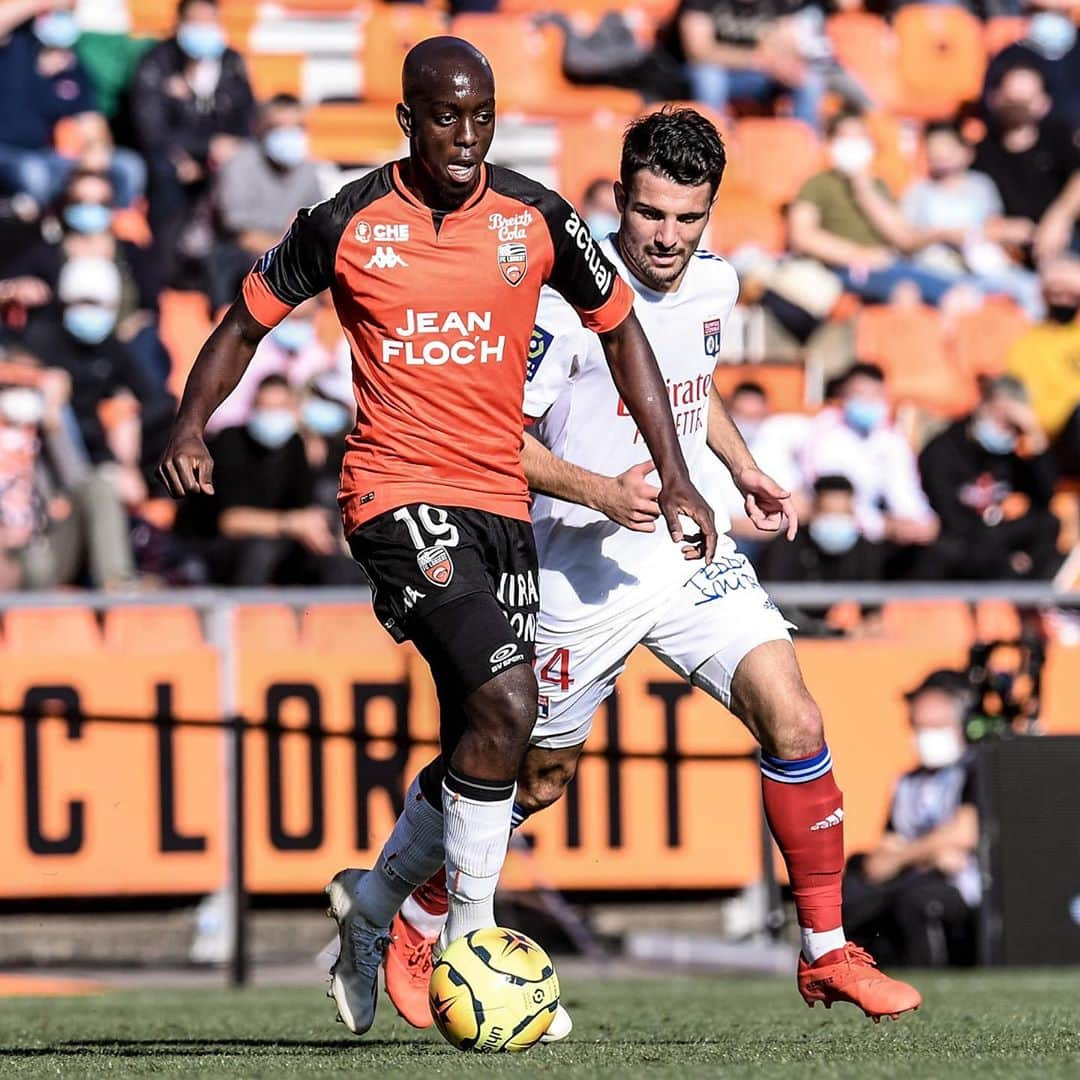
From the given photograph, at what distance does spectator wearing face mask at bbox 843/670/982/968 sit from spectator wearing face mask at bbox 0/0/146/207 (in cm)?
684

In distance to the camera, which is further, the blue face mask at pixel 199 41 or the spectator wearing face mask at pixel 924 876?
the blue face mask at pixel 199 41

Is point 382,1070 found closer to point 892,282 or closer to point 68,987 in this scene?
point 68,987

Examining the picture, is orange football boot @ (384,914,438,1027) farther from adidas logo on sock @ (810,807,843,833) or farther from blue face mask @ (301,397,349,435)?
blue face mask @ (301,397,349,435)

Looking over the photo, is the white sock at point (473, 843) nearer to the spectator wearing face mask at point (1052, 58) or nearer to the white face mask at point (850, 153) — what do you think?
the white face mask at point (850, 153)

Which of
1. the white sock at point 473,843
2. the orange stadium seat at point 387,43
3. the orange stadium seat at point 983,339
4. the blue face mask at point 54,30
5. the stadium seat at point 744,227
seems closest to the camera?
the white sock at point 473,843

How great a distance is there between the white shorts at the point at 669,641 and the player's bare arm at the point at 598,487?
14.5 inches

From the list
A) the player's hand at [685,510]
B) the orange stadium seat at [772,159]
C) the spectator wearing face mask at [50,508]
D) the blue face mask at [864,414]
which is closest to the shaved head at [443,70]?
the player's hand at [685,510]

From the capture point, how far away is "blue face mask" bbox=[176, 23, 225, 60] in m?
14.7

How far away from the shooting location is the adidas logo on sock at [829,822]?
6.51 metres

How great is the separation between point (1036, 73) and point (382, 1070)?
13.0 m

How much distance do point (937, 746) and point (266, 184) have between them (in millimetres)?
6043

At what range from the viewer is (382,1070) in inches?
211

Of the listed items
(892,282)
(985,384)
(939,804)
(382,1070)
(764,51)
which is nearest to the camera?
(382,1070)

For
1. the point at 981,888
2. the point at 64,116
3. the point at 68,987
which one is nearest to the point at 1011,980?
the point at 981,888
